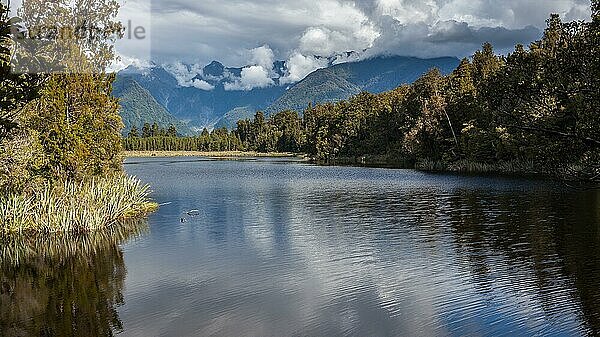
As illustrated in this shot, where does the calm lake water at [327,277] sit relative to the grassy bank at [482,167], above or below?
below

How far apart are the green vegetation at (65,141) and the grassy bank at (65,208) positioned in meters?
0.04

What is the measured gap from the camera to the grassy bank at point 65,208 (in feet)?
70.0

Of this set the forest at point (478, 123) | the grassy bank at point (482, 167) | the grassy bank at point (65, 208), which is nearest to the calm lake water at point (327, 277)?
the grassy bank at point (65, 208)

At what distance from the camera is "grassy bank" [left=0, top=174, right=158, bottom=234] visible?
21328 millimetres

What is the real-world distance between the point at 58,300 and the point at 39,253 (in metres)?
6.62

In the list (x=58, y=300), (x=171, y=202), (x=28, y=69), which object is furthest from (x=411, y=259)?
(x=171, y=202)

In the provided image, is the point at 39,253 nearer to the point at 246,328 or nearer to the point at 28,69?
the point at 28,69

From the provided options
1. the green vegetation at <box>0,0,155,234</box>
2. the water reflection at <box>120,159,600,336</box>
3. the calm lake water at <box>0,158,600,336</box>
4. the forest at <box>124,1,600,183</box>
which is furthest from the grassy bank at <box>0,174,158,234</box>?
the forest at <box>124,1,600,183</box>

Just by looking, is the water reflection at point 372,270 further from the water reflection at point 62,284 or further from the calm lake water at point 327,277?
the water reflection at point 62,284

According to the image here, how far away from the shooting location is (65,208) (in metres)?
22.4

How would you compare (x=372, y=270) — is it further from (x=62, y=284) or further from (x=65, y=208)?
(x=65, y=208)

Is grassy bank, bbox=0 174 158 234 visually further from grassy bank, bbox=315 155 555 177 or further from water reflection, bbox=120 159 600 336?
grassy bank, bbox=315 155 555 177

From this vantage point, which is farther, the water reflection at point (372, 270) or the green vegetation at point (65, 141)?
the green vegetation at point (65, 141)

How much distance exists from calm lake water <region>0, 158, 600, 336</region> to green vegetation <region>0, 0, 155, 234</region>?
77.7 inches
